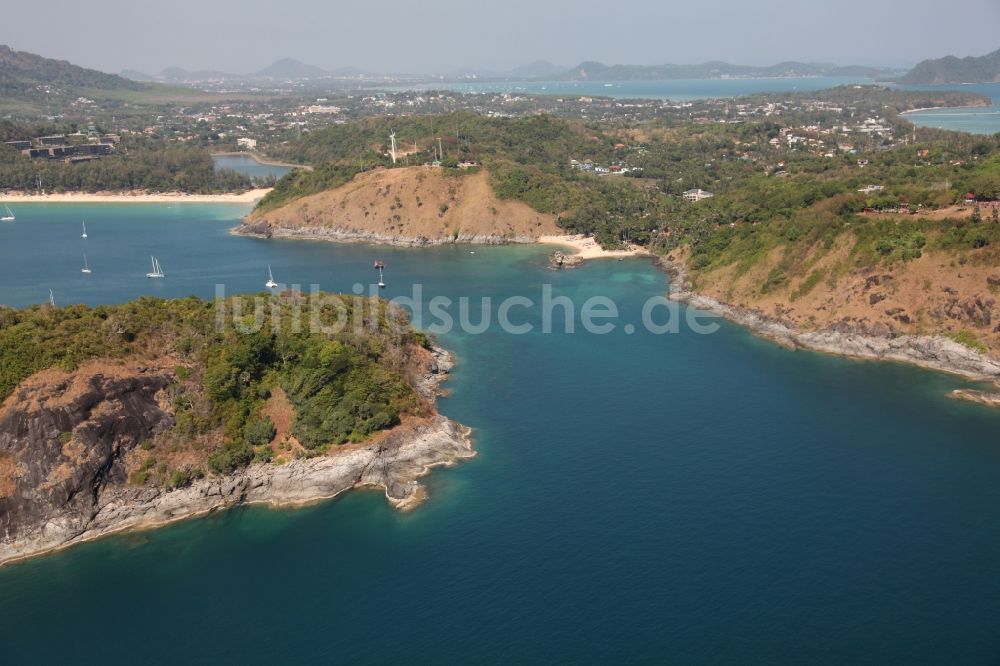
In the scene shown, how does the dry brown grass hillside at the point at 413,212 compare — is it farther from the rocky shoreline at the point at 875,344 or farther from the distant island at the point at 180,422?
the distant island at the point at 180,422

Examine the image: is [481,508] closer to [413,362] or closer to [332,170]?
[413,362]

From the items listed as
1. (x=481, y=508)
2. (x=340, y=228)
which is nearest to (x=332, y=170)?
(x=340, y=228)

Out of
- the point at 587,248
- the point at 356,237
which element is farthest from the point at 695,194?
the point at 356,237

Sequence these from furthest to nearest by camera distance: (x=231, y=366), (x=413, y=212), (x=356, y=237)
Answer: (x=413, y=212) → (x=356, y=237) → (x=231, y=366)

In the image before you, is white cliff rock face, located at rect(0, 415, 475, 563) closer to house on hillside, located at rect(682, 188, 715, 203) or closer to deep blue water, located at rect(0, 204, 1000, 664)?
deep blue water, located at rect(0, 204, 1000, 664)

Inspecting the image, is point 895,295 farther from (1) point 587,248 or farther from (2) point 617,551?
(1) point 587,248

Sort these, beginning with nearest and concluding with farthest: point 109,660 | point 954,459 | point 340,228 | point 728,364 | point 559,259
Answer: point 109,660 → point 954,459 → point 728,364 → point 559,259 → point 340,228

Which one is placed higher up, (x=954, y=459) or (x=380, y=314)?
(x=380, y=314)
